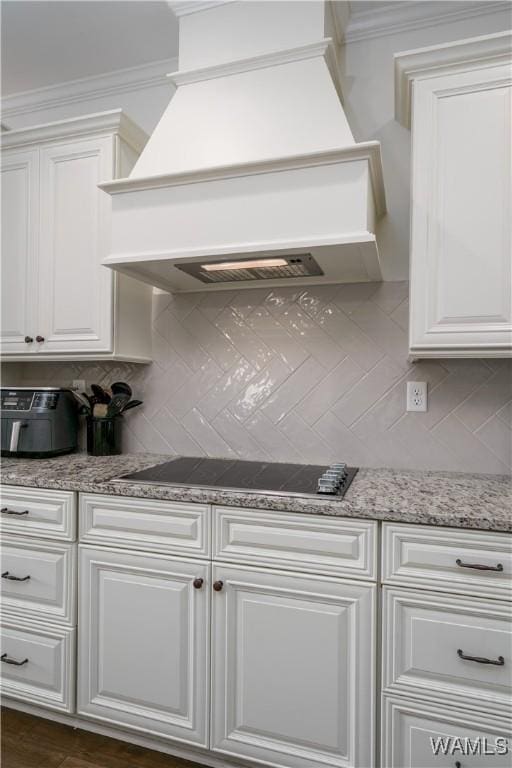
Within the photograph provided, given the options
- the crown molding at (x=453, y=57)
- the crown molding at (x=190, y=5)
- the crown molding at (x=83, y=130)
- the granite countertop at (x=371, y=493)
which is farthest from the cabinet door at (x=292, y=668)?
the crown molding at (x=190, y=5)

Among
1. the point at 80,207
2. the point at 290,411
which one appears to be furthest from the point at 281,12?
the point at 290,411

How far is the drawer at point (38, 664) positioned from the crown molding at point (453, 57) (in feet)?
7.40

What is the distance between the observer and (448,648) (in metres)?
1.27

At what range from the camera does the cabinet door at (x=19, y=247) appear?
7.10 ft

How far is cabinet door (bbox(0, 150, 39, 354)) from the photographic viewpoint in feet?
7.10

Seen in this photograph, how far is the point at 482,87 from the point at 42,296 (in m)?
1.90

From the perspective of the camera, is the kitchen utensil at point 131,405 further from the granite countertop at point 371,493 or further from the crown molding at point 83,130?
the crown molding at point 83,130

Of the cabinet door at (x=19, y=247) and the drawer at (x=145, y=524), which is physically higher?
the cabinet door at (x=19, y=247)

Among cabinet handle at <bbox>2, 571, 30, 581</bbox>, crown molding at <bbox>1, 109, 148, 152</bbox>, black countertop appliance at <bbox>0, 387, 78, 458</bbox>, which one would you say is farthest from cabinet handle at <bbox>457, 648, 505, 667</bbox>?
crown molding at <bbox>1, 109, 148, 152</bbox>

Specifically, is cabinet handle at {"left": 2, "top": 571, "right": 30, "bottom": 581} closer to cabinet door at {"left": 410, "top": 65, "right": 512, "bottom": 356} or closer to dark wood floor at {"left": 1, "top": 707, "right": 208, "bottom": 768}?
dark wood floor at {"left": 1, "top": 707, "right": 208, "bottom": 768}

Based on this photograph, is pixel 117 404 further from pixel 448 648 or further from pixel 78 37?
pixel 78 37

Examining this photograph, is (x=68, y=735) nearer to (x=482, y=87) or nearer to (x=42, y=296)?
(x=42, y=296)

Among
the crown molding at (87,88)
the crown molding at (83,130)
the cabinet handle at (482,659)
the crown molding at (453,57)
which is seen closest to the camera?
the cabinet handle at (482,659)

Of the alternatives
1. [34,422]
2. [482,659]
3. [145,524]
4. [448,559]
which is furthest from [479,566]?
[34,422]
